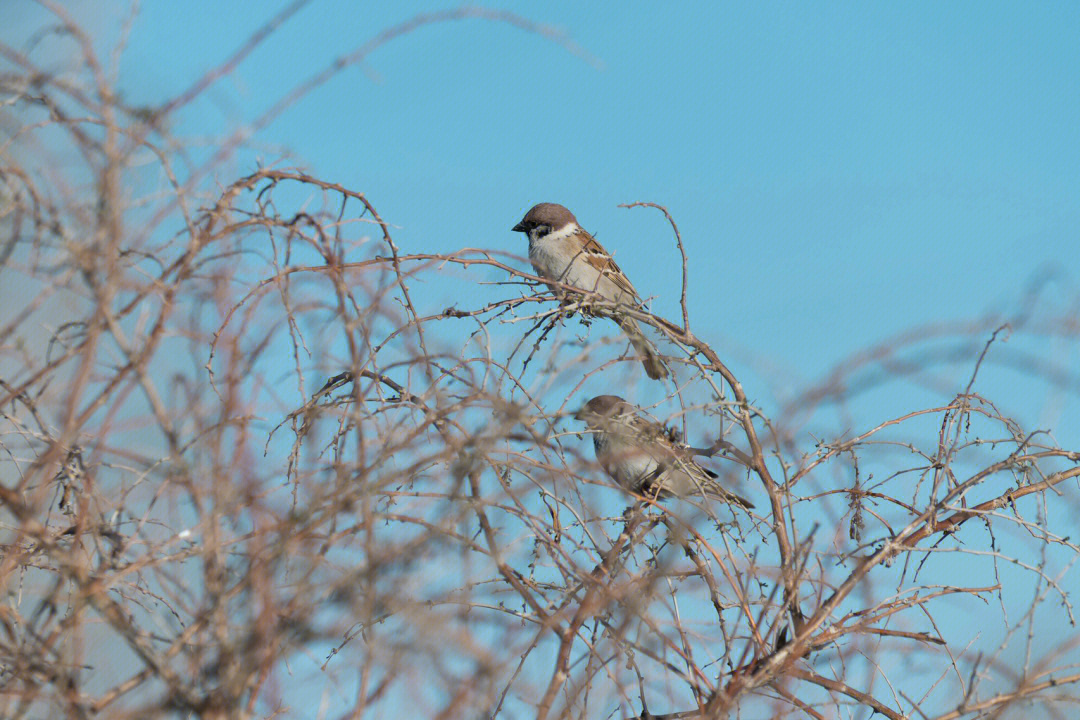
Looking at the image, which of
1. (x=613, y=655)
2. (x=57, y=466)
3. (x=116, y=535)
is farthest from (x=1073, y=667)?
(x=57, y=466)

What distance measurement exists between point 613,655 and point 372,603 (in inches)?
25.6

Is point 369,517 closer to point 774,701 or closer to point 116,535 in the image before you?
point 116,535

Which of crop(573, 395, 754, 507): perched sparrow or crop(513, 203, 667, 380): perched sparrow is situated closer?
crop(573, 395, 754, 507): perched sparrow

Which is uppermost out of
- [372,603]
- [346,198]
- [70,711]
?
[346,198]

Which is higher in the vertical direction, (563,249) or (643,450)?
(563,249)

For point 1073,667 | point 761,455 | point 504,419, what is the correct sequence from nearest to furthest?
1. point 504,419
2. point 1073,667
3. point 761,455

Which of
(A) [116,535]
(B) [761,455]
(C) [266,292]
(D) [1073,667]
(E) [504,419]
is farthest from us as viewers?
(B) [761,455]

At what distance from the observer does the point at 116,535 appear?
234 cm

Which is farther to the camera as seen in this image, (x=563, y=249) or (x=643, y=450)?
(x=563, y=249)

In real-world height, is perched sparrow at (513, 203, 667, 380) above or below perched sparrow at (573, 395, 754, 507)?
above

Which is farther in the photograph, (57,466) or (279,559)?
(57,466)

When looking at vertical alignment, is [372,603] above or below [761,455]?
below

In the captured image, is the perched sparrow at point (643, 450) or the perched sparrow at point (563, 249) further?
the perched sparrow at point (563, 249)

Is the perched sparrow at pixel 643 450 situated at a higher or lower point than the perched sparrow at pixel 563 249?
lower
